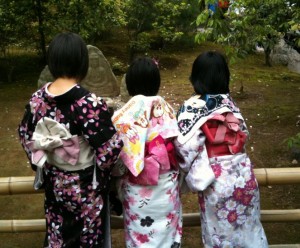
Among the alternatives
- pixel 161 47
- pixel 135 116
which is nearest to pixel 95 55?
pixel 135 116

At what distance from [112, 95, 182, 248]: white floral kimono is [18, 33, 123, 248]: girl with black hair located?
150 mm

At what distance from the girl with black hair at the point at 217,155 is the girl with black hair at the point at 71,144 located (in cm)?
50

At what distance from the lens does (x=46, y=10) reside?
951cm

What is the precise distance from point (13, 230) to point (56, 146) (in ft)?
4.02

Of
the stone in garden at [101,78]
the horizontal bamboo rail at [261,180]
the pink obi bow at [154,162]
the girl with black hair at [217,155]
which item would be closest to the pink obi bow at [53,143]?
the pink obi bow at [154,162]

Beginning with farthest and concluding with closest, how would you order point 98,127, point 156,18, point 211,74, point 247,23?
point 156,18 → point 247,23 → point 211,74 → point 98,127

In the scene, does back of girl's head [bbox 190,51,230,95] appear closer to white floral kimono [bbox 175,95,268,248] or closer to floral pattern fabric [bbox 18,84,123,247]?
white floral kimono [bbox 175,95,268,248]

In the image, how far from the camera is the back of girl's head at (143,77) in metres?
Result: 2.49

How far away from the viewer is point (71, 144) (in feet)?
7.58

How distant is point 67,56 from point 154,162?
0.77m

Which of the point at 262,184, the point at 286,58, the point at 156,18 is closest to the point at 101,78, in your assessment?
the point at 156,18

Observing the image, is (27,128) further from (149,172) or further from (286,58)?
(286,58)

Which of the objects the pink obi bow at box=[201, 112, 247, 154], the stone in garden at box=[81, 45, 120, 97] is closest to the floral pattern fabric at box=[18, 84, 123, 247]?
the pink obi bow at box=[201, 112, 247, 154]

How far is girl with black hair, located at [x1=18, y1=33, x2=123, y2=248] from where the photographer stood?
2273 millimetres
